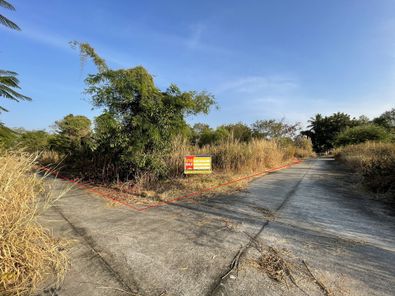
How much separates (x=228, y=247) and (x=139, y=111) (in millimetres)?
4233

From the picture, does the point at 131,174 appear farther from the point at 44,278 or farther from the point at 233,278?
the point at 233,278

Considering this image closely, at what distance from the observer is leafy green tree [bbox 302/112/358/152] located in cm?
3622

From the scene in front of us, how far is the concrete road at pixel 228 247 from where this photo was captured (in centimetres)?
190

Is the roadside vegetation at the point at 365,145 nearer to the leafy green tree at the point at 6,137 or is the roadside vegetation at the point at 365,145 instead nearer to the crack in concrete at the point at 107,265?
the crack in concrete at the point at 107,265

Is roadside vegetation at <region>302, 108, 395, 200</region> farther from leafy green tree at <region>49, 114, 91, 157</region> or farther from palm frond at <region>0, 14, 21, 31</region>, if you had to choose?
leafy green tree at <region>49, 114, 91, 157</region>

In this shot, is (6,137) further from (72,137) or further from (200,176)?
(72,137)

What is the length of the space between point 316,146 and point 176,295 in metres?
42.4

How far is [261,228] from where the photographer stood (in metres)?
3.16

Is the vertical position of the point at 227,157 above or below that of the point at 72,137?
below

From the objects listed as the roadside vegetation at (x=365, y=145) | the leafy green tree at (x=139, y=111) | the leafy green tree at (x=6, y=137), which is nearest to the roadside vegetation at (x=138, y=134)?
the leafy green tree at (x=139, y=111)

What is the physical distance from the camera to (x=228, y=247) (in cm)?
257

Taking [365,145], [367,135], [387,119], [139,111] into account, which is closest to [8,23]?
[139,111]

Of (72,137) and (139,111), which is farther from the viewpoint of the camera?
(72,137)

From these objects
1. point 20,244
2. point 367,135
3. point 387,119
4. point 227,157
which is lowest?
point 20,244
